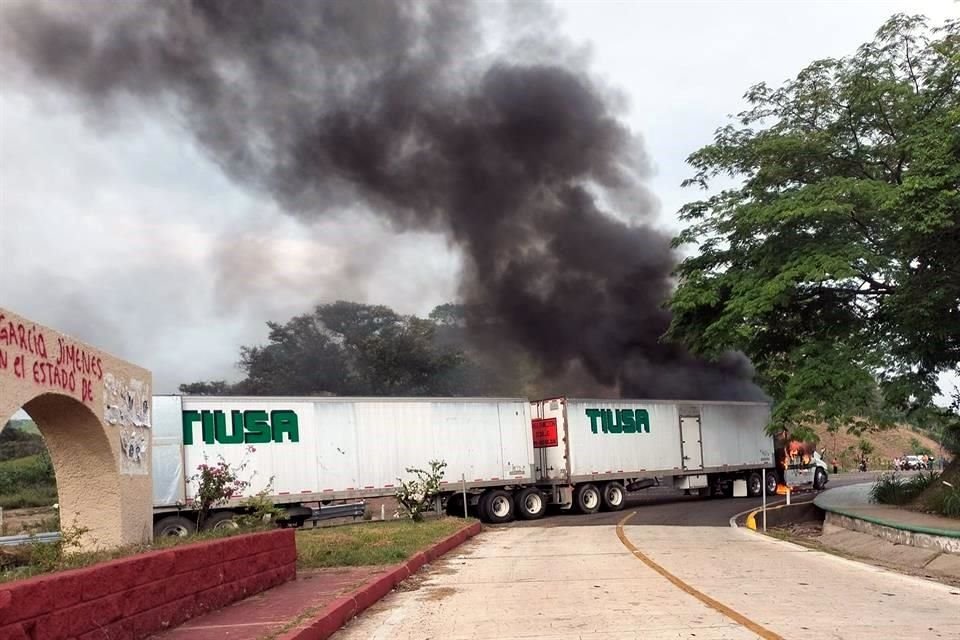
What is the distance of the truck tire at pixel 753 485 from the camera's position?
27188mm

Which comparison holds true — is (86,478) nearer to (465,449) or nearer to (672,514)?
(465,449)

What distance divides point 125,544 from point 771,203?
14772 mm

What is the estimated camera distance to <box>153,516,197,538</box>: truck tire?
15.3 metres

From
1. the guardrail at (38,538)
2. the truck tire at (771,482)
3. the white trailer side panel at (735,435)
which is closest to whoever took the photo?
the guardrail at (38,538)

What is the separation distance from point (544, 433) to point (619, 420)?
2.24 m

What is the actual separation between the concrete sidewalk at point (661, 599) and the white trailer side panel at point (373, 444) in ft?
18.8

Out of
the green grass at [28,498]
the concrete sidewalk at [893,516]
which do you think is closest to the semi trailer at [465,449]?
the concrete sidewalk at [893,516]

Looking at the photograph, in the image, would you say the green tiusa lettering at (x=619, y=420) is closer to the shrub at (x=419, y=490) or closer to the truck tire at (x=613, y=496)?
the truck tire at (x=613, y=496)

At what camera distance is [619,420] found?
2283 cm

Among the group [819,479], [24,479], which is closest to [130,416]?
[819,479]

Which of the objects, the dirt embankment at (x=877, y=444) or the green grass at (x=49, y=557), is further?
the dirt embankment at (x=877, y=444)

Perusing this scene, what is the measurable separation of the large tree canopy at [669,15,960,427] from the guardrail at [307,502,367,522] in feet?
29.4

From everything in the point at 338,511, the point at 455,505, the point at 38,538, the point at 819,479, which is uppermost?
the point at 38,538

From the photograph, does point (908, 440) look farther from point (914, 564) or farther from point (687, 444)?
point (914, 564)
